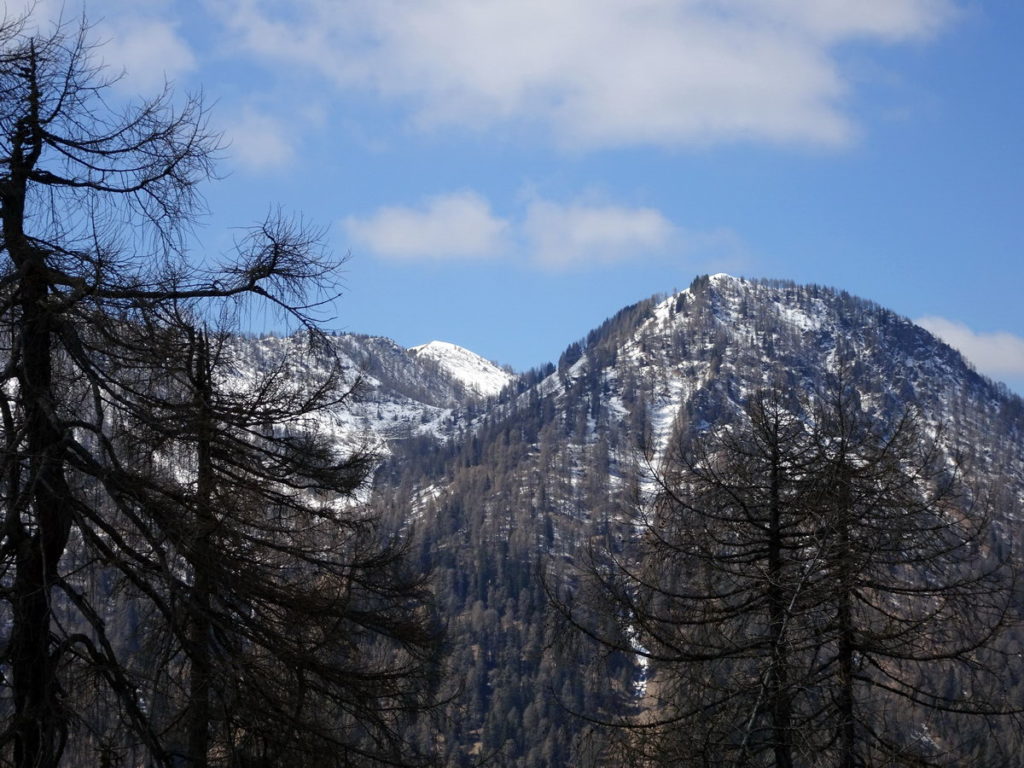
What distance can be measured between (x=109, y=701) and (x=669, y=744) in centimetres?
532

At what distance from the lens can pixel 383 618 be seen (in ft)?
32.9

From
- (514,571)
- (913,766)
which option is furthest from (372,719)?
(514,571)

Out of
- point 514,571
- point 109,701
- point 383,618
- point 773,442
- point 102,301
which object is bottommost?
point 109,701

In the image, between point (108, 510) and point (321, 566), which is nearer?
point (108, 510)

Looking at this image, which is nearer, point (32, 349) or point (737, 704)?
point (32, 349)

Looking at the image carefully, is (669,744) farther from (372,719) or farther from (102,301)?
(102,301)

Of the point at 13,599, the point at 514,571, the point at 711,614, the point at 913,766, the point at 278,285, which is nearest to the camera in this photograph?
the point at 13,599

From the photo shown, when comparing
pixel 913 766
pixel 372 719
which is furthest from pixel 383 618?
pixel 913 766

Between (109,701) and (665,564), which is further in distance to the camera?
(665,564)

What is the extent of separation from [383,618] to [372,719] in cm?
245

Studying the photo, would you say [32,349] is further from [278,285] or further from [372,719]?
[372,719]

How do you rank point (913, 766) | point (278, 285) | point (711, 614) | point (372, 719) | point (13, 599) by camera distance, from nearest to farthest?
point (13, 599) → point (278, 285) → point (372, 719) → point (913, 766) → point (711, 614)

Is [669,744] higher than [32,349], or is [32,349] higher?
[32,349]

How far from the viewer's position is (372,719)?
7594 mm
